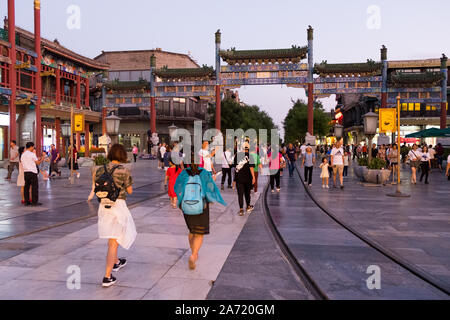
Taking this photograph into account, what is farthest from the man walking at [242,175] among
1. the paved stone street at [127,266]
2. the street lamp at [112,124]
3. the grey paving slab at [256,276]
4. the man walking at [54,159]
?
the street lamp at [112,124]

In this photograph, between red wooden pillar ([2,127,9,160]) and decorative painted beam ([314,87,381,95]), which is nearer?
red wooden pillar ([2,127,9,160])

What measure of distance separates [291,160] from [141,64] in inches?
1657

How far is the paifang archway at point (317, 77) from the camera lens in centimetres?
3206

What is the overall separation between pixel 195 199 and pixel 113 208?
1038 mm

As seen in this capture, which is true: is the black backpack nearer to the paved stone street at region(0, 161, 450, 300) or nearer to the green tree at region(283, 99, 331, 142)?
the paved stone street at region(0, 161, 450, 300)

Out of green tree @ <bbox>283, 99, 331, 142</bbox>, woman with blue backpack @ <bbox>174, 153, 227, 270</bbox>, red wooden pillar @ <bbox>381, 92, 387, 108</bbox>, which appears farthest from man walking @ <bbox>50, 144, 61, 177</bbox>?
green tree @ <bbox>283, 99, 331, 142</bbox>

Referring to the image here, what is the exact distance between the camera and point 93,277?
15.0ft

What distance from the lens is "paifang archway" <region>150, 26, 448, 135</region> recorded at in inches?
1262

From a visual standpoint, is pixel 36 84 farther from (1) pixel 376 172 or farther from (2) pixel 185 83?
(1) pixel 376 172

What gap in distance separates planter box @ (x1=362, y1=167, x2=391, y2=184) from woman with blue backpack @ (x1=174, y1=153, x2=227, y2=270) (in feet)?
40.1

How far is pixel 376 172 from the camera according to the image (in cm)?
1555

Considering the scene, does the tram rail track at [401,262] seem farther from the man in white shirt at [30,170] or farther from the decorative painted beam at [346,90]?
the decorative painted beam at [346,90]

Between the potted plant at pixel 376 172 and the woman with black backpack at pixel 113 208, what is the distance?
13239 millimetres
